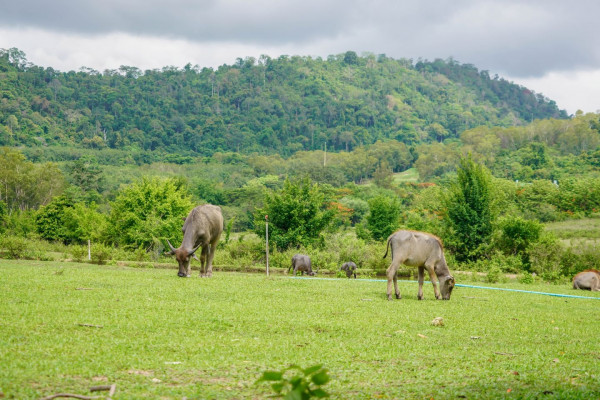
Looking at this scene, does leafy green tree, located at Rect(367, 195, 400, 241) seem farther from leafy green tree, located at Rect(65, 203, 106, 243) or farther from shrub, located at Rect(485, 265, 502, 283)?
shrub, located at Rect(485, 265, 502, 283)

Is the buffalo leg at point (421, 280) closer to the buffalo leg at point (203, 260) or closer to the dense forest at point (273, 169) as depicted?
the buffalo leg at point (203, 260)

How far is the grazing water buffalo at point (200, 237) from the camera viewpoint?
60.3 ft

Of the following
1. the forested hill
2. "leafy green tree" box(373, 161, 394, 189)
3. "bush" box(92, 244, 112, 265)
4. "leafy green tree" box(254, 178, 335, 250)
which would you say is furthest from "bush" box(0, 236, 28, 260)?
the forested hill

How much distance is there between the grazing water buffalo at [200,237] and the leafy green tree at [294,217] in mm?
15588

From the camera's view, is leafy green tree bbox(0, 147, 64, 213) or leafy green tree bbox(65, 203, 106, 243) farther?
leafy green tree bbox(0, 147, 64, 213)

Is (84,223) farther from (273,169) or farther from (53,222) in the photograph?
(273,169)

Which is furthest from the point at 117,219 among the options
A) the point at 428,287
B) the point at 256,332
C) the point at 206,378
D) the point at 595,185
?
the point at 595,185

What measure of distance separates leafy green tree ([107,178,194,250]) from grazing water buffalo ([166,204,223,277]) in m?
15.8

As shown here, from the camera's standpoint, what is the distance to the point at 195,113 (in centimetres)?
17125

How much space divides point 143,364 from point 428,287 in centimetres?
1397

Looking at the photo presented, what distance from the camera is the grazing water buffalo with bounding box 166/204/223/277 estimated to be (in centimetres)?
1839

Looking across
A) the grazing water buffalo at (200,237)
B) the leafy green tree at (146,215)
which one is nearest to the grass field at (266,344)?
the grazing water buffalo at (200,237)

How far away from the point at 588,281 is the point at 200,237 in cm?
1390

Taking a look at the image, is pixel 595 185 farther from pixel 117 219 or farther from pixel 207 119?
pixel 207 119
